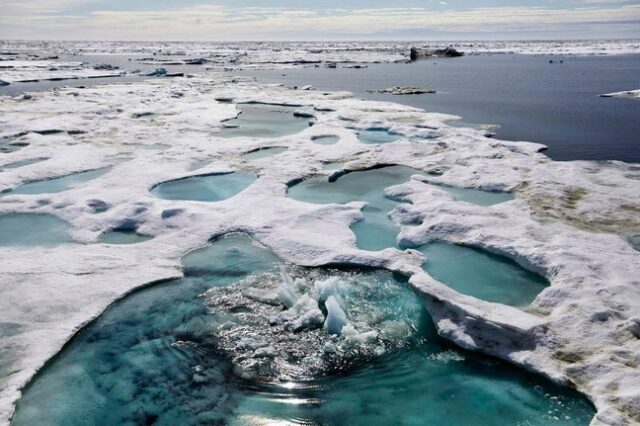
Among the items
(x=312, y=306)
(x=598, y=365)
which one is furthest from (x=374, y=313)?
(x=598, y=365)

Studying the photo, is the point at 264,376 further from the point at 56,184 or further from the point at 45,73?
the point at 45,73

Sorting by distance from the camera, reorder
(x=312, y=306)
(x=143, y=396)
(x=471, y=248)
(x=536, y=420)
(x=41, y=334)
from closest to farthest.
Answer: (x=536, y=420) → (x=143, y=396) → (x=41, y=334) → (x=312, y=306) → (x=471, y=248)

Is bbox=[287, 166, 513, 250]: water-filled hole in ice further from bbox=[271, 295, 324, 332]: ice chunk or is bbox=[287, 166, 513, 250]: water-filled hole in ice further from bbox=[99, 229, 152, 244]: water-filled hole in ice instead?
bbox=[99, 229, 152, 244]: water-filled hole in ice

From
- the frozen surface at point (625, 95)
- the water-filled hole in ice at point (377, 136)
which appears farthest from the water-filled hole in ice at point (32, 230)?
the frozen surface at point (625, 95)

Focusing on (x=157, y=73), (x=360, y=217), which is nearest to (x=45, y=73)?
(x=157, y=73)

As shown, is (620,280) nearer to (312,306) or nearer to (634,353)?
(634,353)

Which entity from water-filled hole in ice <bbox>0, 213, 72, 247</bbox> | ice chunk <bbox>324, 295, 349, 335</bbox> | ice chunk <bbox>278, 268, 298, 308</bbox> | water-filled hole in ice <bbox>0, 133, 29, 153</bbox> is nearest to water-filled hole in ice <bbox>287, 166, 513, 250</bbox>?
ice chunk <bbox>278, 268, 298, 308</bbox>

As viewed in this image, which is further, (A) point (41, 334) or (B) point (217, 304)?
(B) point (217, 304)
